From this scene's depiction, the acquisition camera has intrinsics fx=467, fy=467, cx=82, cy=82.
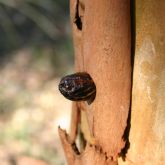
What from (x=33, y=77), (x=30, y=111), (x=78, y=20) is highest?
(x=78, y=20)

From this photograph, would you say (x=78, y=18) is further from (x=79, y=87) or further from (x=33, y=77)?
(x=33, y=77)

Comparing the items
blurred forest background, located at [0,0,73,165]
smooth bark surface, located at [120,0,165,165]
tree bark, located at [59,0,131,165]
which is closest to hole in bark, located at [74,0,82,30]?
tree bark, located at [59,0,131,165]

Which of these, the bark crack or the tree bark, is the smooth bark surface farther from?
the bark crack

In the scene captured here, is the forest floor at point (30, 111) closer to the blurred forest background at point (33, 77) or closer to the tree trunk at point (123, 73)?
the blurred forest background at point (33, 77)

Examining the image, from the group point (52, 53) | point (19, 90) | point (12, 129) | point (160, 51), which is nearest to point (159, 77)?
point (160, 51)

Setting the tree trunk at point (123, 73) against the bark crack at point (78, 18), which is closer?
the tree trunk at point (123, 73)

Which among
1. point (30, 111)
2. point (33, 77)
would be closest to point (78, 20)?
point (30, 111)

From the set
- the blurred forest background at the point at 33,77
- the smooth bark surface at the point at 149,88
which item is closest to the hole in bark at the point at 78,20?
the smooth bark surface at the point at 149,88

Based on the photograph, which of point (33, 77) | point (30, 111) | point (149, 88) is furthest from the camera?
point (33, 77)
